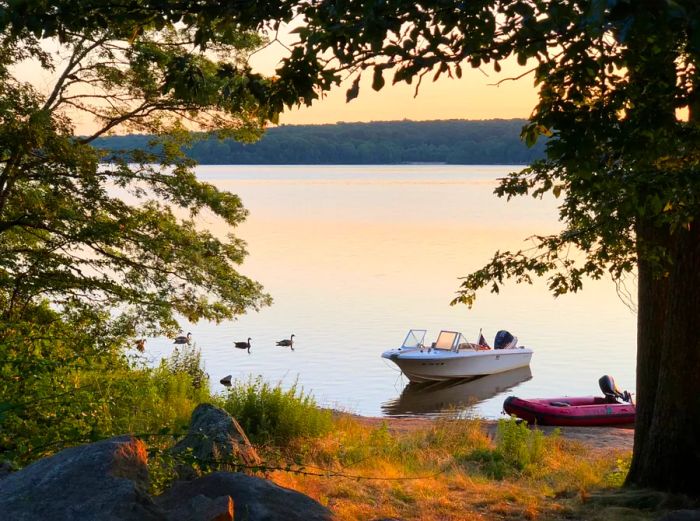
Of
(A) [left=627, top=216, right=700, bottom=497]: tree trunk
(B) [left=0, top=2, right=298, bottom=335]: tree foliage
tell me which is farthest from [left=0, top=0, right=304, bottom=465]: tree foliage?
(A) [left=627, top=216, right=700, bottom=497]: tree trunk

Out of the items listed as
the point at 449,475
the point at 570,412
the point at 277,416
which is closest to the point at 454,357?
the point at 570,412

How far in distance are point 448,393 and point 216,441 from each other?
27.7m

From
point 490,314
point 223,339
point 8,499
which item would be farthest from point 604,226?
point 490,314

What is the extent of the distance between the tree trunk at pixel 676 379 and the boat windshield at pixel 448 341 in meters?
25.7

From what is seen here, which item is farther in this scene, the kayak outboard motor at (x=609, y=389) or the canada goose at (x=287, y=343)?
→ the canada goose at (x=287, y=343)

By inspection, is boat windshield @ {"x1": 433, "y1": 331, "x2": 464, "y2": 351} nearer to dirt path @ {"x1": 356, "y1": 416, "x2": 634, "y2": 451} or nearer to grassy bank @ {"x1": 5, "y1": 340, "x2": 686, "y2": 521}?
dirt path @ {"x1": 356, "y1": 416, "x2": 634, "y2": 451}

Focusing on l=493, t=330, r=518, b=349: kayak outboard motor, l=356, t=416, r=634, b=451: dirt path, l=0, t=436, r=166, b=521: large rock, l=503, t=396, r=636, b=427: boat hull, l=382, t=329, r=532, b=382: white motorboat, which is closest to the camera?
l=0, t=436, r=166, b=521: large rock

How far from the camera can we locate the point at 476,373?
3891 cm

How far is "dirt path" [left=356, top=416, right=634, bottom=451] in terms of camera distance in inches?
909

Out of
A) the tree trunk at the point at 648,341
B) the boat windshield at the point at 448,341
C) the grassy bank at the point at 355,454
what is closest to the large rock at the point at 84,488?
the grassy bank at the point at 355,454

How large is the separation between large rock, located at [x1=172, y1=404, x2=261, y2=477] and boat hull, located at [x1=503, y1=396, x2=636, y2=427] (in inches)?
765

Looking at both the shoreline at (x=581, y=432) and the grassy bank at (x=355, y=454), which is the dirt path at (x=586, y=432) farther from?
the grassy bank at (x=355, y=454)

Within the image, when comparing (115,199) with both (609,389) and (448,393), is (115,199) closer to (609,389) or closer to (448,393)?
(609,389)

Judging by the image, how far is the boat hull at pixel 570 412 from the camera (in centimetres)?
2823
